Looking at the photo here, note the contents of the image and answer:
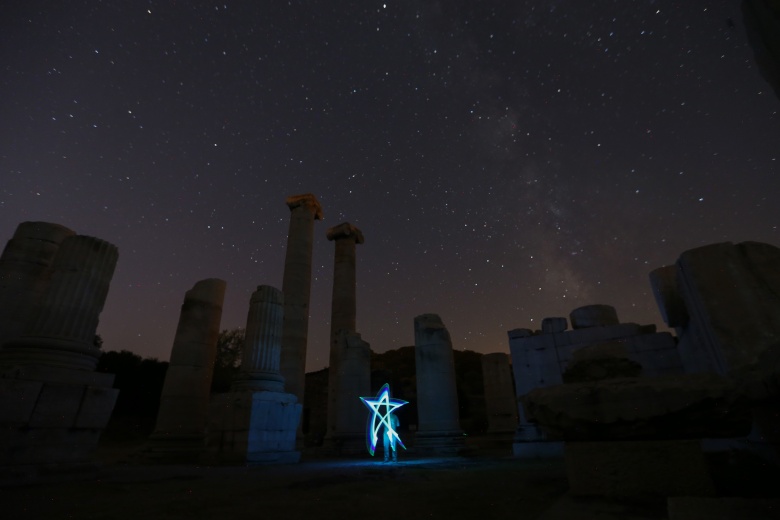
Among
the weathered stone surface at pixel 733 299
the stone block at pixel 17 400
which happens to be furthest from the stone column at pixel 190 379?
the weathered stone surface at pixel 733 299

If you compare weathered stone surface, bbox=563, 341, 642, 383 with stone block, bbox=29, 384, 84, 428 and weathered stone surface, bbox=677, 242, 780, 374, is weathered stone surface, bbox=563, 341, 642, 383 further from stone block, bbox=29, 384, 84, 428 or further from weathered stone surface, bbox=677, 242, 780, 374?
stone block, bbox=29, 384, 84, 428

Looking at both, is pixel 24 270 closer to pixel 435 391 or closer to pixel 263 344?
pixel 263 344

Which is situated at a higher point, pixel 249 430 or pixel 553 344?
pixel 553 344

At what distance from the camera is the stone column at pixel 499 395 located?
19297mm

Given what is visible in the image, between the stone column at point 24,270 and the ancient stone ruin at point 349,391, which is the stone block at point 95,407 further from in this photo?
the ancient stone ruin at point 349,391

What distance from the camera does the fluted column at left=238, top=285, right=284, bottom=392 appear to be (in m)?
10.4

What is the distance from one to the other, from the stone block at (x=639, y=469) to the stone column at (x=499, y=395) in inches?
654

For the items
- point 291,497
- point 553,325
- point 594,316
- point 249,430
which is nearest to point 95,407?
→ point 249,430

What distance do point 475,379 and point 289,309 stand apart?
99.2ft

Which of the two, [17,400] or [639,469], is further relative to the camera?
[17,400]

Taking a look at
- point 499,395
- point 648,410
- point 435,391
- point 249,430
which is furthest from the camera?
point 499,395

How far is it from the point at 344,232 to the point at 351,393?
10865mm

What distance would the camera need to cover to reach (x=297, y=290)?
59.8ft

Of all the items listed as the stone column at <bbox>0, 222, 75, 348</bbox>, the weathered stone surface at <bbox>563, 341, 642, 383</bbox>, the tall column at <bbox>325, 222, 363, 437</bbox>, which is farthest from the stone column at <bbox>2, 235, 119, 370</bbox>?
the tall column at <bbox>325, 222, 363, 437</bbox>
